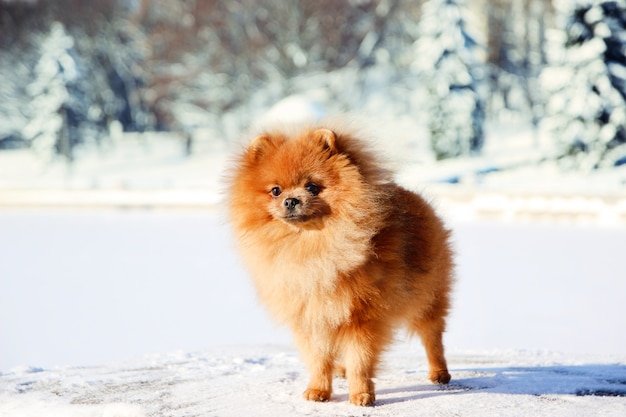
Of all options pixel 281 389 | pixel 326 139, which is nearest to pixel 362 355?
pixel 281 389

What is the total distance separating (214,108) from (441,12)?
48.2 ft

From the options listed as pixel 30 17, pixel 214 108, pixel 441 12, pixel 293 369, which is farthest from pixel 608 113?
pixel 30 17

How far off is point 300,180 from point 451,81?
3319 centimetres

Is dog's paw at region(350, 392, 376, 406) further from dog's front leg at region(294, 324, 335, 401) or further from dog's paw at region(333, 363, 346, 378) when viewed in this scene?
dog's paw at region(333, 363, 346, 378)

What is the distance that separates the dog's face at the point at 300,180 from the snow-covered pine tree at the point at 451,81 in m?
32.5

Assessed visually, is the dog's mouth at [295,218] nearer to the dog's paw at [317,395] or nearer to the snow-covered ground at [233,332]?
the snow-covered ground at [233,332]

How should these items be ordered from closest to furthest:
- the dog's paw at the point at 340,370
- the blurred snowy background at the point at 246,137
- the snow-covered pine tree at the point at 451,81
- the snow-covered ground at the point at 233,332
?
1. the snow-covered ground at the point at 233,332
2. the dog's paw at the point at 340,370
3. the blurred snowy background at the point at 246,137
4. the snow-covered pine tree at the point at 451,81

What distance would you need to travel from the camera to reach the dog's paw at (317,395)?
5395mm

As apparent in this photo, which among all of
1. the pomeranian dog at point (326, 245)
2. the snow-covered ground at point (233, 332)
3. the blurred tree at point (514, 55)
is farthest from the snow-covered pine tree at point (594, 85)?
→ the pomeranian dog at point (326, 245)

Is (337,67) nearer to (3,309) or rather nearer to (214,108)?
(214,108)

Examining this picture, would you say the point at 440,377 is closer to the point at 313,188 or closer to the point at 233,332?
the point at 313,188

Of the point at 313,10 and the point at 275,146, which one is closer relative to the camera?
the point at 275,146

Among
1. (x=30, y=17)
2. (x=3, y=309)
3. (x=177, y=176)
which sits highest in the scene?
(x=30, y=17)

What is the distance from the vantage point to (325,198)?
201 inches
